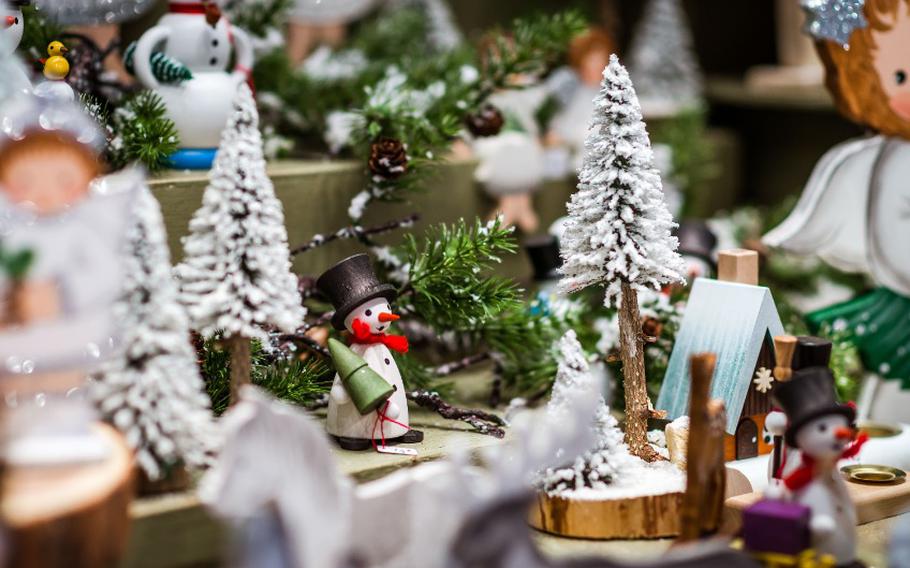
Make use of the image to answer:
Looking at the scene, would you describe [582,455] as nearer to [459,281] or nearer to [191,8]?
[459,281]

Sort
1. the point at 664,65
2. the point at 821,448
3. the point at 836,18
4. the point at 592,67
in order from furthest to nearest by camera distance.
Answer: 1. the point at 664,65
2. the point at 592,67
3. the point at 836,18
4. the point at 821,448

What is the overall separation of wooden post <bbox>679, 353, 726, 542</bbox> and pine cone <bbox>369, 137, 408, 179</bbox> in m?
0.64

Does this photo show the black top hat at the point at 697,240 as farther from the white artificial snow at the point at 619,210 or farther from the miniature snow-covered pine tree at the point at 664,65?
the miniature snow-covered pine tree at the point at 664,65

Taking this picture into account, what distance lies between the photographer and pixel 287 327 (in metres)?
1.29

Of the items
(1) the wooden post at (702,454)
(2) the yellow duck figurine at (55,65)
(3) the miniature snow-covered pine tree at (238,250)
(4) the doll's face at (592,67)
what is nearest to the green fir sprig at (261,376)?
(3) the miniature snow-covered pine tree at (238,250)

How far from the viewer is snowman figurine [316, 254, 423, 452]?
1.47 metres

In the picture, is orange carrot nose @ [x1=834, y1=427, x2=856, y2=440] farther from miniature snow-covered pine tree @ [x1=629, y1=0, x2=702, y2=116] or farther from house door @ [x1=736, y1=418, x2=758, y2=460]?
miniature snow-covered pine tree @ [x1=629, y1=0, x2=702, y2=116]

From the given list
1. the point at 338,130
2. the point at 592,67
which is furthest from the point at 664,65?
the point at 338,130

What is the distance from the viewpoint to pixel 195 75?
5.52 ft

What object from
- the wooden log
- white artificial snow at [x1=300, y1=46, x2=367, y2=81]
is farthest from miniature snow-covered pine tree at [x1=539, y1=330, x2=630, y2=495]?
white artificial snow at [x1=300, y1=46, x2=367, y2=81]

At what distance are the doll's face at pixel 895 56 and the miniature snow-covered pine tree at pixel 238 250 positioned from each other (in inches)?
38.5

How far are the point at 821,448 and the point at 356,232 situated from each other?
79 centimetres

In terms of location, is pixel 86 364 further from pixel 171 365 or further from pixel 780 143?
pixel 780 143

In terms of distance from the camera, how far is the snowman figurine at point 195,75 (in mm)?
1654
